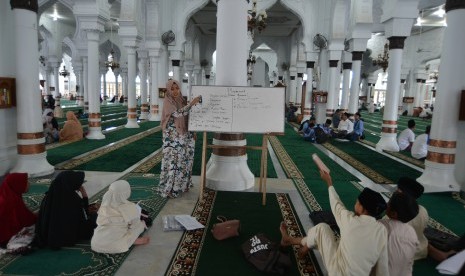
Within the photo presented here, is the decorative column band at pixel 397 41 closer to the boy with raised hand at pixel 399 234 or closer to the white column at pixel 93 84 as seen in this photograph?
the boy with raised hand at pixel 399 234

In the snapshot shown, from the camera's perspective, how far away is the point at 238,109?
3.28 m

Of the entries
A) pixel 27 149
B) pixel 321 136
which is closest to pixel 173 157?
pixel 27 149

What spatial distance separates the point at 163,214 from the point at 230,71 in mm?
1646

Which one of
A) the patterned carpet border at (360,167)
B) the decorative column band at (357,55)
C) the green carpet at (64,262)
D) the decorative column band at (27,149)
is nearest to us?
the green carpet at (64,262)

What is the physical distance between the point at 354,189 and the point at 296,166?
1.24m

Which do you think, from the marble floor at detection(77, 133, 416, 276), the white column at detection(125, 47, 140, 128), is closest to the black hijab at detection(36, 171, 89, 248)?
the marble floor at detection(77, 133, 416, 276)

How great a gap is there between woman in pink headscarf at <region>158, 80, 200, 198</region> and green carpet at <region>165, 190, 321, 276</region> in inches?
14.1

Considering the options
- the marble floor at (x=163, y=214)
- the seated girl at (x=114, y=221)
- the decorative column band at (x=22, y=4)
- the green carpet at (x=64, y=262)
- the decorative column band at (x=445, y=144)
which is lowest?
the green carpet at (x=64, y=262)

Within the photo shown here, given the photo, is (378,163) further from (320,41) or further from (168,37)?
(168,37)

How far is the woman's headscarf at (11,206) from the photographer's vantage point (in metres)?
2.22

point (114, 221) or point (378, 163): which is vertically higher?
point (114, 221)

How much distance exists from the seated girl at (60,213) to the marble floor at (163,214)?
1.47ft

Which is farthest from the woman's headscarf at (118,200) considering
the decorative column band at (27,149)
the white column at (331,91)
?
the white column at (331,91)

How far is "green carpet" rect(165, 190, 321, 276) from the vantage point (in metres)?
2.10
